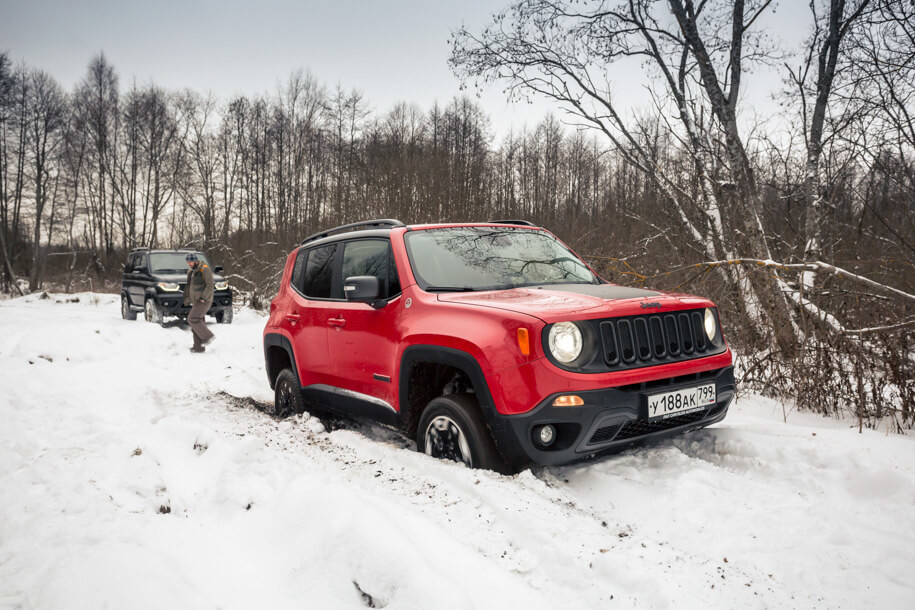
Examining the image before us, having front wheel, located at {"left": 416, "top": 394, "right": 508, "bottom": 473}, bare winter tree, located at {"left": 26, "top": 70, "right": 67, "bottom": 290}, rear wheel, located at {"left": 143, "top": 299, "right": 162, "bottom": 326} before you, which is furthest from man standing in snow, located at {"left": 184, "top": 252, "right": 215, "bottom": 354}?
bare winter tree, located at {"left": 26, "top": 70, "right": 67, "bottom": 290}

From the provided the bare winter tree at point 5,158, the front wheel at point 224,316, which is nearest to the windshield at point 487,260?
the front wheel at point 224,316

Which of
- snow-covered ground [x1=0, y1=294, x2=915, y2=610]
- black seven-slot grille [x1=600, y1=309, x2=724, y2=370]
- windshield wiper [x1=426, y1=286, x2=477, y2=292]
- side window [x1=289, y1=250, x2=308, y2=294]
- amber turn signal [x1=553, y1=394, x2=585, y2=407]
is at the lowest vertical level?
snow-covered ground [x1=0, y1=294, x2=915, y2=610]

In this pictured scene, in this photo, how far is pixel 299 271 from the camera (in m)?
5.65

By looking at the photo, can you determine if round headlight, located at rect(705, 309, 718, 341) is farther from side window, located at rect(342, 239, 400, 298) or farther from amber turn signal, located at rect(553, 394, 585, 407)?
side window, located at rect(342, 239, 400, 298)

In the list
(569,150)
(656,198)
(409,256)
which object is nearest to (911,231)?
(409,256)

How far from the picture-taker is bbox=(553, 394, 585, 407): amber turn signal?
3.11 metres

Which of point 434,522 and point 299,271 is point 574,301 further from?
point 299,271

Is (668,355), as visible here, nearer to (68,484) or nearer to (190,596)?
(190,596)

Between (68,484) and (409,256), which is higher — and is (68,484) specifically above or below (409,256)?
below

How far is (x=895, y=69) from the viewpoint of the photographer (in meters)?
6.57

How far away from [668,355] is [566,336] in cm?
76

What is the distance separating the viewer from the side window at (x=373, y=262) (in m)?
4.24

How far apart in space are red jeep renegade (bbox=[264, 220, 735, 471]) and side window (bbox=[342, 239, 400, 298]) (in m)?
0.01

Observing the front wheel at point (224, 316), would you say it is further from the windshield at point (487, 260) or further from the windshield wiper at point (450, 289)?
the windshield wiper at point (450, 289)
